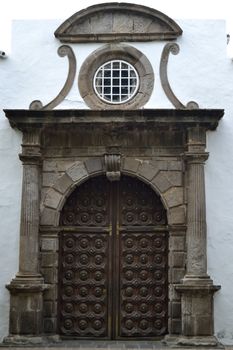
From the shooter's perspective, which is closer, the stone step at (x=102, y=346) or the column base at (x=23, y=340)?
the stone step at (x=102, y=346)

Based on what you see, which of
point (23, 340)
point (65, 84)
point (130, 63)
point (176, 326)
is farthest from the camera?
point (130, 63)

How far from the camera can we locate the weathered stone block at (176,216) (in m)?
9.40

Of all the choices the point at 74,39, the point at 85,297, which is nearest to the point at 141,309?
the point at 85,297

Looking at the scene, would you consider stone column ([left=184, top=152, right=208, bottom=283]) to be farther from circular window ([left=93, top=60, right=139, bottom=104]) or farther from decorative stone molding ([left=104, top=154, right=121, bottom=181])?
circular window ([left=93, top=60, right=139, bottom=104])

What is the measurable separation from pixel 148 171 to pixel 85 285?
80.0 inches

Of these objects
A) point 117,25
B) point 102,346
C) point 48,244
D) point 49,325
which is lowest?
point 102,346

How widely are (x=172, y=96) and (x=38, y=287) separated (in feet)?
11.7

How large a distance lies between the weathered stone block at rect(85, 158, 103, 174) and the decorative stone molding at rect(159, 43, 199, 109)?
4.85 ft

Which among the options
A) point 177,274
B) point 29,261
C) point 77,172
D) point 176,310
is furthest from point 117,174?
point 176,310

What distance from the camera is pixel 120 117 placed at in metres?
9.31

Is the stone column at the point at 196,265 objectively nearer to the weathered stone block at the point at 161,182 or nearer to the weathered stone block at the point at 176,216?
the weathered stone block at the point at 176,216

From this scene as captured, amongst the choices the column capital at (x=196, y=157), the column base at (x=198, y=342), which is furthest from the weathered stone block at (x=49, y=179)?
the column base at (x=198, y=342)

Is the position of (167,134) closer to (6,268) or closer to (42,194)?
(42,194)

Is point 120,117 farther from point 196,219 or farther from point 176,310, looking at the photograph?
point 176,310
